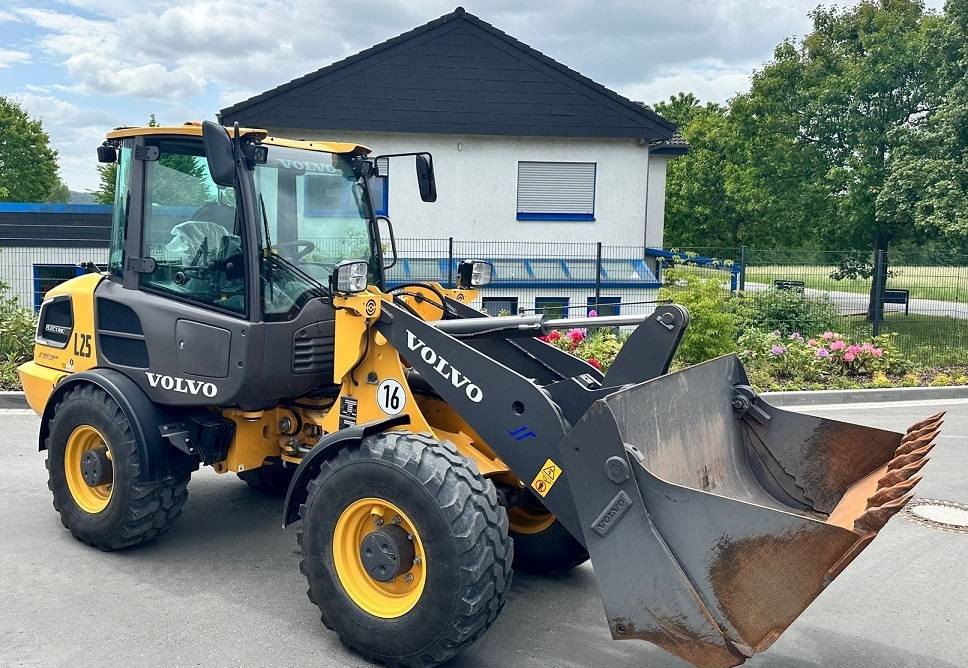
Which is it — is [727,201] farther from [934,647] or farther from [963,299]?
[934,647]

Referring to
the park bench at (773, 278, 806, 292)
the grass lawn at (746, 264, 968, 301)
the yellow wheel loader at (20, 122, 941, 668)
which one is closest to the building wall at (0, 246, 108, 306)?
the yellow wheel loader at (20, 122, 941, 668)

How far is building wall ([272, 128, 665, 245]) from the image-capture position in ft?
70.5

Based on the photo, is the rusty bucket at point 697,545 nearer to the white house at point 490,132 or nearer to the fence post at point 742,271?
the fence post at point 742,271

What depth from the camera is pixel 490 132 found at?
21453 millimetres

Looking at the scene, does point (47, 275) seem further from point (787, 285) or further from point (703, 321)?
point (787, 285)

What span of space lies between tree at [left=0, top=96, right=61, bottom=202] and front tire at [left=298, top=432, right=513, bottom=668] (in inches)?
1920

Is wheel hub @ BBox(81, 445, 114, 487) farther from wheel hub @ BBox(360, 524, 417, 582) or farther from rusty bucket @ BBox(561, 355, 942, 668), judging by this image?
rusty bucket @ BBox(561, 355, 942, 668)

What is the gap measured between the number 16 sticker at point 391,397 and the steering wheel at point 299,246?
3.41 ft

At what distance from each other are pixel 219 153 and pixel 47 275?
12.9m

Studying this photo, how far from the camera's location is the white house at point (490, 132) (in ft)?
69.1

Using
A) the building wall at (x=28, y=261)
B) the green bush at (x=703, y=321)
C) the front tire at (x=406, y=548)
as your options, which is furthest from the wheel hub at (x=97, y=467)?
the building wall at (x=28, y=261)

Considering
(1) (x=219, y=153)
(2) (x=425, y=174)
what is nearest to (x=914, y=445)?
(2) (x=425, y=174)

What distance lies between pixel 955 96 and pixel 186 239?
16.3 m

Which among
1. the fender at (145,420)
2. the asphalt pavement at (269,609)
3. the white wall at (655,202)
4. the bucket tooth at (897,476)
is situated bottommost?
the asphalt pavement at (269,609)
